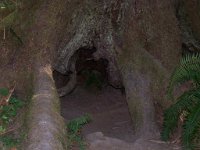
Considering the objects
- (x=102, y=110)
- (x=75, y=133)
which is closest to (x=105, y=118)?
(x=102, y=110)

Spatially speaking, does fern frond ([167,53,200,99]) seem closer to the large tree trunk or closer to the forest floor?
the large tree trunk

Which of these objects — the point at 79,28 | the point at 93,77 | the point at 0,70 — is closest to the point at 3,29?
the point at 0,70

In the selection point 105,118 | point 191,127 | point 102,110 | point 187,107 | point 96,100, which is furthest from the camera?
point 96,100

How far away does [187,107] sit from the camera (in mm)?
5914


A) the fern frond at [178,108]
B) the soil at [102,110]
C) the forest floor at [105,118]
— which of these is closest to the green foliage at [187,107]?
the fern frond at [178,108]

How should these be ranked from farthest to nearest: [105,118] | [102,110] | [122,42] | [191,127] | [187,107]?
[102,110] → [105,118] → [122,42] → [187,107] → [191,127]

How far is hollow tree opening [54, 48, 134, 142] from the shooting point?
705 cm

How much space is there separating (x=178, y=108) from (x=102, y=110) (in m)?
2.30

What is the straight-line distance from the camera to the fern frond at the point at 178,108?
5.90 m

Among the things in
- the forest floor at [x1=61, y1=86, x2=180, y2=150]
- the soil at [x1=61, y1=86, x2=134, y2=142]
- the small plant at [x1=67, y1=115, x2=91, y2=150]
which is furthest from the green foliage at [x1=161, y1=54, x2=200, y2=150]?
the small plant at [x1=67, y1=115, x2=91, y2=150]

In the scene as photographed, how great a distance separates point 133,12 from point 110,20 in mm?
379

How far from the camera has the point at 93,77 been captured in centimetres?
867

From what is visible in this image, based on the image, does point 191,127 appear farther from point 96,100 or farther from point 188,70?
point 96,100

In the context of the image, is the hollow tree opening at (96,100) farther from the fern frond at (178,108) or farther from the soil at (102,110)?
the fern frond at (178,108)
